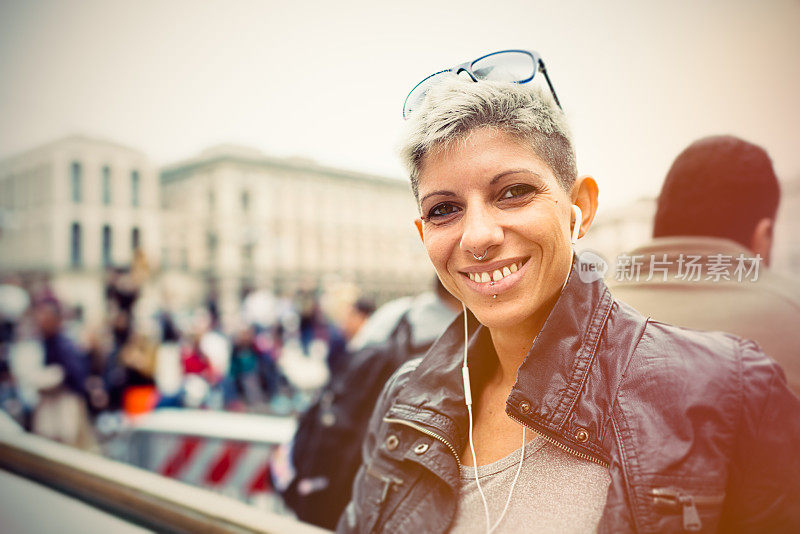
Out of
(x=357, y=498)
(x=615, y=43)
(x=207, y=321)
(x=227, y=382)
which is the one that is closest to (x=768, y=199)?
(x=615, y=43)

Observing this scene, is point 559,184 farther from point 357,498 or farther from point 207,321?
point 207,321

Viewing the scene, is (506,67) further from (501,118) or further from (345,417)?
(345,417)

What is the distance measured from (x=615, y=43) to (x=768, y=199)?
1.51 feet

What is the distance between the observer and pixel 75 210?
3.01 meters

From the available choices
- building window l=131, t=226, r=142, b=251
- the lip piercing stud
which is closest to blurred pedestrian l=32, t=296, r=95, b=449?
building window l=131, t=226, r=142, b=251

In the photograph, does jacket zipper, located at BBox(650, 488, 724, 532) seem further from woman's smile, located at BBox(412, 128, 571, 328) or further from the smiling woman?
woman's smile, located at BBox(412, 128, 571, 328)

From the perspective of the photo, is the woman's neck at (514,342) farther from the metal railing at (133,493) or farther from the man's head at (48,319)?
Answer: the man's head at (48,319)

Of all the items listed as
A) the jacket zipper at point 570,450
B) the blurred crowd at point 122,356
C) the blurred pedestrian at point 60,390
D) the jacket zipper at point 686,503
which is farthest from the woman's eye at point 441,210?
the blurred pedestrian at point 60,390

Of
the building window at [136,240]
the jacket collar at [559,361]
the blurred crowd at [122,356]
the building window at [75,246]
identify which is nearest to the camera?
the jacket collar at [559,361]

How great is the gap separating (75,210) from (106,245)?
0.90ft

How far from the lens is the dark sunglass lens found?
0.91m

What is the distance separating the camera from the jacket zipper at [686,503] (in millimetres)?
729

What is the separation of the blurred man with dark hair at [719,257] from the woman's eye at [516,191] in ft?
1.16

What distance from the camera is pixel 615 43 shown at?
46.6 inches
